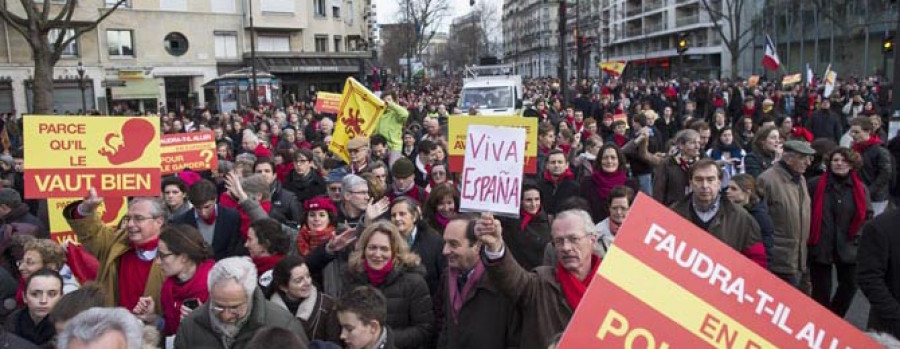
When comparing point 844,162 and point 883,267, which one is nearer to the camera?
point 883,267

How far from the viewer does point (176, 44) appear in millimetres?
42094

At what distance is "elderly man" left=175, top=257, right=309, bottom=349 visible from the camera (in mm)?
3520

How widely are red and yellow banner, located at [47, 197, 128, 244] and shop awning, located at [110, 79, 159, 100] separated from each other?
119 ft

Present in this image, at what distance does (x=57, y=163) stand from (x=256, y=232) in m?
2.30

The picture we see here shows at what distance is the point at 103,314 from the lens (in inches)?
113

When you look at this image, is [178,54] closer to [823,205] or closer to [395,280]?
[823,205]

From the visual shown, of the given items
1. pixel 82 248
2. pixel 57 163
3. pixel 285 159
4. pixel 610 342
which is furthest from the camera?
pixel 285 159

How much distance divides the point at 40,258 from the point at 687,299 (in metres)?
3.94

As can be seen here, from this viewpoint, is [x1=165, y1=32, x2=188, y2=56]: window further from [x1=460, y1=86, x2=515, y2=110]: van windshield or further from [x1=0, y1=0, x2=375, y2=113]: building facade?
[x1=460, y1=86, x2=515, y2=110]: van windshield

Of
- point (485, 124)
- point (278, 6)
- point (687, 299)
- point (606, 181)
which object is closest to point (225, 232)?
point (485, 124)

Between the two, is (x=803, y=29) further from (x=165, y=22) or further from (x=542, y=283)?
(x=542, y=283)

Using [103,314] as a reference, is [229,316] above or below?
below

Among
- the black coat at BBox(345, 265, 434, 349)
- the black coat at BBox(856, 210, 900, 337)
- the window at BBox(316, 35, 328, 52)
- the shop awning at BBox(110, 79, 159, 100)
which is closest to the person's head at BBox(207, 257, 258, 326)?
the black coat at BBox(345, 265, 434, 349)

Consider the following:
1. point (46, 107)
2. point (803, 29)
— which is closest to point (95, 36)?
point (46, 107)
